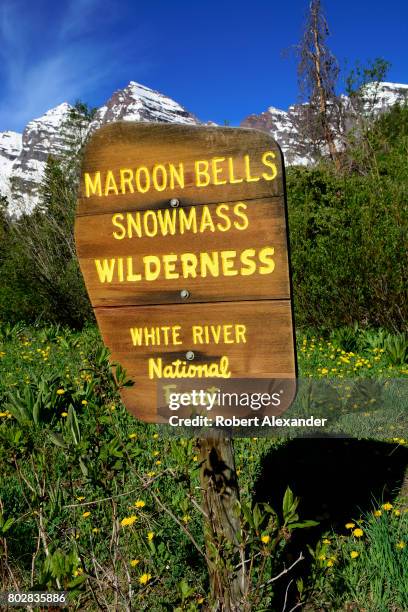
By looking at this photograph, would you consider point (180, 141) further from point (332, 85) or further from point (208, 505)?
point (332, 85)

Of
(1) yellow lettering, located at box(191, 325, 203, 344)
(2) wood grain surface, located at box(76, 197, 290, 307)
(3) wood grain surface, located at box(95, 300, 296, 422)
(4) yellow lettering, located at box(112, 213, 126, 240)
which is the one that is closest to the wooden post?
(3) wood grain surface, located at box(95, 300, 296, 422)

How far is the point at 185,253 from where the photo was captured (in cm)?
164

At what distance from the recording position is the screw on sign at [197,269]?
1558 millimetres

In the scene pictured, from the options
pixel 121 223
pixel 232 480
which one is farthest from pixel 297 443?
pixel 121 223

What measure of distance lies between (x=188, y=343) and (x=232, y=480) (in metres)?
0.53

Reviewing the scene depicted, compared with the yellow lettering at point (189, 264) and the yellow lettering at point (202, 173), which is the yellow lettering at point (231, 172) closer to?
the yellow lettering at point (202, 173)

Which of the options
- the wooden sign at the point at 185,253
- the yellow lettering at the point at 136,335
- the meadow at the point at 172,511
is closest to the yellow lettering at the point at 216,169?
the wooden sign at the point at 185,253

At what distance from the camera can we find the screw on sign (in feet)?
5.11

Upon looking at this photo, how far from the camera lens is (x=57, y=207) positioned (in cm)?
1062

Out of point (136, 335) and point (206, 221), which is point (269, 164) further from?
point (136, 335)

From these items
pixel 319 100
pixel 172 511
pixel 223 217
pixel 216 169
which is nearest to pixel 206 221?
pixel 223 217

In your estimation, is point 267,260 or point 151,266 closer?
point 267,260

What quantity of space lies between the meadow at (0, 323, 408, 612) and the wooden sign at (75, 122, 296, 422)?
204 millimetres

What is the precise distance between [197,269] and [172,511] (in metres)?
1.61
